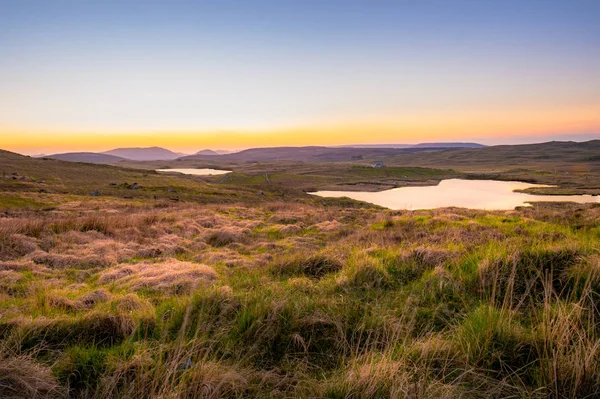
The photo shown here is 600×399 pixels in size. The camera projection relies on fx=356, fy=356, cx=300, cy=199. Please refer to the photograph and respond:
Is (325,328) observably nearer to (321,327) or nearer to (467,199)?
(321,327)

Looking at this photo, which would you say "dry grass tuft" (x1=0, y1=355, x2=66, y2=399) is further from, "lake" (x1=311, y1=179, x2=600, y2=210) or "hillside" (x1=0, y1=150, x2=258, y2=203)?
"hillside" (x1=0, y1=150, x2=258, y2=203)

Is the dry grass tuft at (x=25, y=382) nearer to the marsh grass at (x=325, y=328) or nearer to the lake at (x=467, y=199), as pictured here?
the marsh grass at (x=325, y=328)

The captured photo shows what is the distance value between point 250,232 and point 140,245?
5632 millimetres

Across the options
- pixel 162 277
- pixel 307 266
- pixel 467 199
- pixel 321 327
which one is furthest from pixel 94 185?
pixel 321 327

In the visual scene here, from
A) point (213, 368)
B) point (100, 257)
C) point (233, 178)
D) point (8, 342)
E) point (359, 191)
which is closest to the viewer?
point (213, 368)

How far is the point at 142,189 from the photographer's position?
51.6 metres

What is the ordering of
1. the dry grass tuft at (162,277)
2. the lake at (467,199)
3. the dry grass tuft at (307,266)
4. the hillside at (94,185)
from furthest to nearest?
the hillside at (94,185), the lake at (467,199), the dry grass tuft at (307,266), the dry grass tuft at (162,277)

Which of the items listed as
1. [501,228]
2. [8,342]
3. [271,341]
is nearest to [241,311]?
[271,341]

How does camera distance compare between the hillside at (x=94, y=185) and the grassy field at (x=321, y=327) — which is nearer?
the grassy field at (x=321, y=327)

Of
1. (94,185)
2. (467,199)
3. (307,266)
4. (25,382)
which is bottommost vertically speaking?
(467,199)

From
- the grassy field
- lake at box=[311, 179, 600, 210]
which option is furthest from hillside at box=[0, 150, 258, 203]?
the grassy field

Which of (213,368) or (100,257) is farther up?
(213,368)

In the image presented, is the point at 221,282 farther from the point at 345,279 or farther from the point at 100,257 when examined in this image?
the point at 100,257

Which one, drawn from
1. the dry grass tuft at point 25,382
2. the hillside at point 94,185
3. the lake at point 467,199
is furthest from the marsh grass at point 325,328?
the hillside at point 94,185
